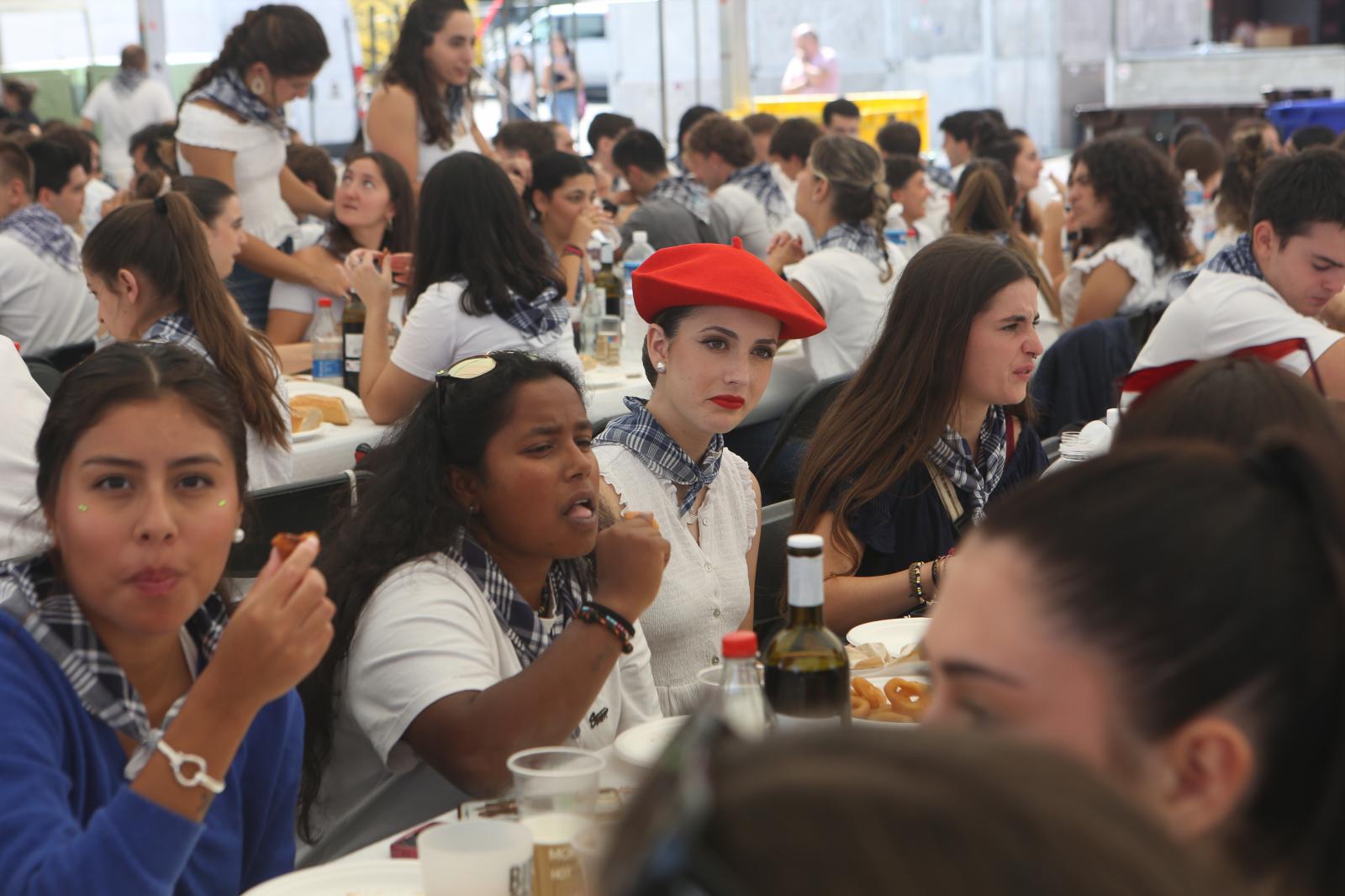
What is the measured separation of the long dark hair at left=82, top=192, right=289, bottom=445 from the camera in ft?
11.5

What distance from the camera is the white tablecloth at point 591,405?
391cm

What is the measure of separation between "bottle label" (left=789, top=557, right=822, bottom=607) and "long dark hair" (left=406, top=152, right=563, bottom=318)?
8.54 ft

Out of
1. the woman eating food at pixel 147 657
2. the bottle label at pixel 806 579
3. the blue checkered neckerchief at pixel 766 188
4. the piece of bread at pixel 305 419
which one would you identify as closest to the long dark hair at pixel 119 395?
the woman eating food at pixel 147 657

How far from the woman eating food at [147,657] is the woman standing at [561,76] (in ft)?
37.6

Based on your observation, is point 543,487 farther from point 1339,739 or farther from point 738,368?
point 1339,739

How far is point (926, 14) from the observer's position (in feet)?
60.5

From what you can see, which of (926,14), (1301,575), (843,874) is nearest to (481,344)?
(1301,575)

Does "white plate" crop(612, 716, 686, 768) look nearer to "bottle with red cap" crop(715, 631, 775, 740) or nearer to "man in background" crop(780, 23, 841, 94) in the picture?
"bottle with red cap" crop(715, 631, 775, 740)

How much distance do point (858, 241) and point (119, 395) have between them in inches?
162

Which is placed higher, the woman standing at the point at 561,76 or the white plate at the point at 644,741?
the woman standing at the point at 561,76

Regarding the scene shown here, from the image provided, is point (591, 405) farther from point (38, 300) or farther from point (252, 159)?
point (38, 300)

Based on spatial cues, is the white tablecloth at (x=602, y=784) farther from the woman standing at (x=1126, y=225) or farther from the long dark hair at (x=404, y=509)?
the woman standing at (x=1126, y=225)

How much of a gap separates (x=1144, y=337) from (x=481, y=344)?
2485 millimetres

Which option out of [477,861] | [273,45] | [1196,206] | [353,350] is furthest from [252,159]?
[1196,206]
